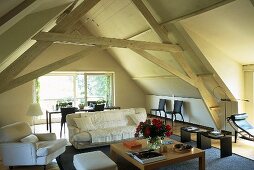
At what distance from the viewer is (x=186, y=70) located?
5980 mm

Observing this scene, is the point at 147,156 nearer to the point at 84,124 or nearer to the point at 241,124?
the point at 84,124

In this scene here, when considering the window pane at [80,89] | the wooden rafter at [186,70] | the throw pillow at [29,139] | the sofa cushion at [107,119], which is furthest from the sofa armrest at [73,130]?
the window pane at [80,89]

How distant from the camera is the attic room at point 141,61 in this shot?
3834 mm

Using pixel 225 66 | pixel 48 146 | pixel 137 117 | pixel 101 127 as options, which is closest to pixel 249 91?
pixel 225 66

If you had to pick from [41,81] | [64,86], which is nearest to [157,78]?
[64,86]

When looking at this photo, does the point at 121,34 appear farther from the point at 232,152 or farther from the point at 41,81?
the point at 232,152

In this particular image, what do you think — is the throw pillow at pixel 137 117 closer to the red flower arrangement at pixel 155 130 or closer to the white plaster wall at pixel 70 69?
the red flower arrangement at pixel 155 130

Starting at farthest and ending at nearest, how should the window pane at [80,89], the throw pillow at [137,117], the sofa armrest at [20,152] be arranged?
the window pane at [80,89] → the throw pillow at [137,117] → the sofa armrest at [20,152]

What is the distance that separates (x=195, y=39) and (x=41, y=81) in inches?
217

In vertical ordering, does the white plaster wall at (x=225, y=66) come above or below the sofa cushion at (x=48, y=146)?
above

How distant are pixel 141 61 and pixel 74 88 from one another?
287 cm

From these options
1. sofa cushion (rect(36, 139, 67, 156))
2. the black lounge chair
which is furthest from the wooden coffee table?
the black lounge chair

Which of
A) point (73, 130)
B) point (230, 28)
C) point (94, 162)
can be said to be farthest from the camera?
point (73, 130)

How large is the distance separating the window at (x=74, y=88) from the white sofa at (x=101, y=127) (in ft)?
9.32
